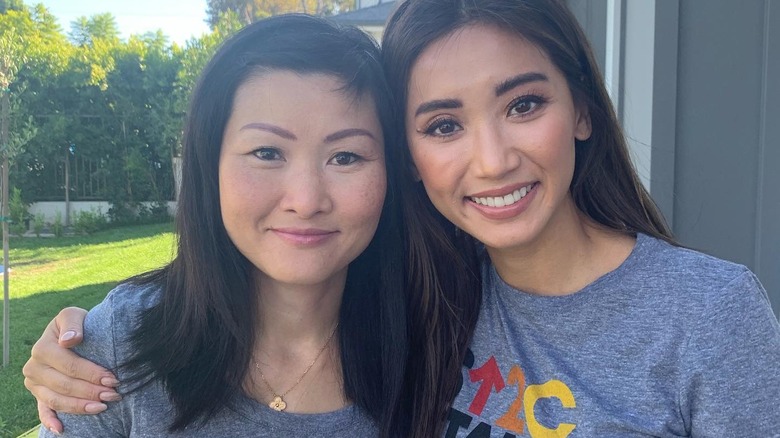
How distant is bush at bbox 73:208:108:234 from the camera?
26.2 feet

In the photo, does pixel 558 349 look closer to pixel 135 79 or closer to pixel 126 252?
pixel 126 252

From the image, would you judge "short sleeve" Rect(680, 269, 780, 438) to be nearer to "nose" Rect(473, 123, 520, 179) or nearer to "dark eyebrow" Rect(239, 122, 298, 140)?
"nose" Rect(473, 123, 520, 179)

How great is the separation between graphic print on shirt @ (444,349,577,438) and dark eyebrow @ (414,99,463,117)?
20.9 inches

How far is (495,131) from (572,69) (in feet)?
0.77

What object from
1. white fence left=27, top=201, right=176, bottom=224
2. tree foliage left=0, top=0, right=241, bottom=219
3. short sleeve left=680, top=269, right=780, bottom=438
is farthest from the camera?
white fence left=27, top=201, right=176, bottom=224

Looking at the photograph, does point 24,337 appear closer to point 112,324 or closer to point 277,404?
point 112,324

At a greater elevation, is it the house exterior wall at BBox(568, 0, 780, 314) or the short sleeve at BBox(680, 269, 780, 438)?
the house exterior wall at BBox(568, 0, 780, 314)

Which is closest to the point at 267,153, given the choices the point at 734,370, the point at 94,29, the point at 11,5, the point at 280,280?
the point at 280,280

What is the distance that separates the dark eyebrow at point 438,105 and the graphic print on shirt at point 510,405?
1.74 feet

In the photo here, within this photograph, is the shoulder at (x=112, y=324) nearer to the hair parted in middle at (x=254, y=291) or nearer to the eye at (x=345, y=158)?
the hair parted in middle at (x=254, y=291)

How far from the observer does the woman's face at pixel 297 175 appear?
4.30 ft

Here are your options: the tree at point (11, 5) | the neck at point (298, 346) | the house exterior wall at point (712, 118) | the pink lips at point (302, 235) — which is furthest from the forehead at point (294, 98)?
the tree at point (11, 5)

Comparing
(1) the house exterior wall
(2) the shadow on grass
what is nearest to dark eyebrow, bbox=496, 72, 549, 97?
(1) the house exterior wall

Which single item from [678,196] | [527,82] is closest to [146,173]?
[678,196]
